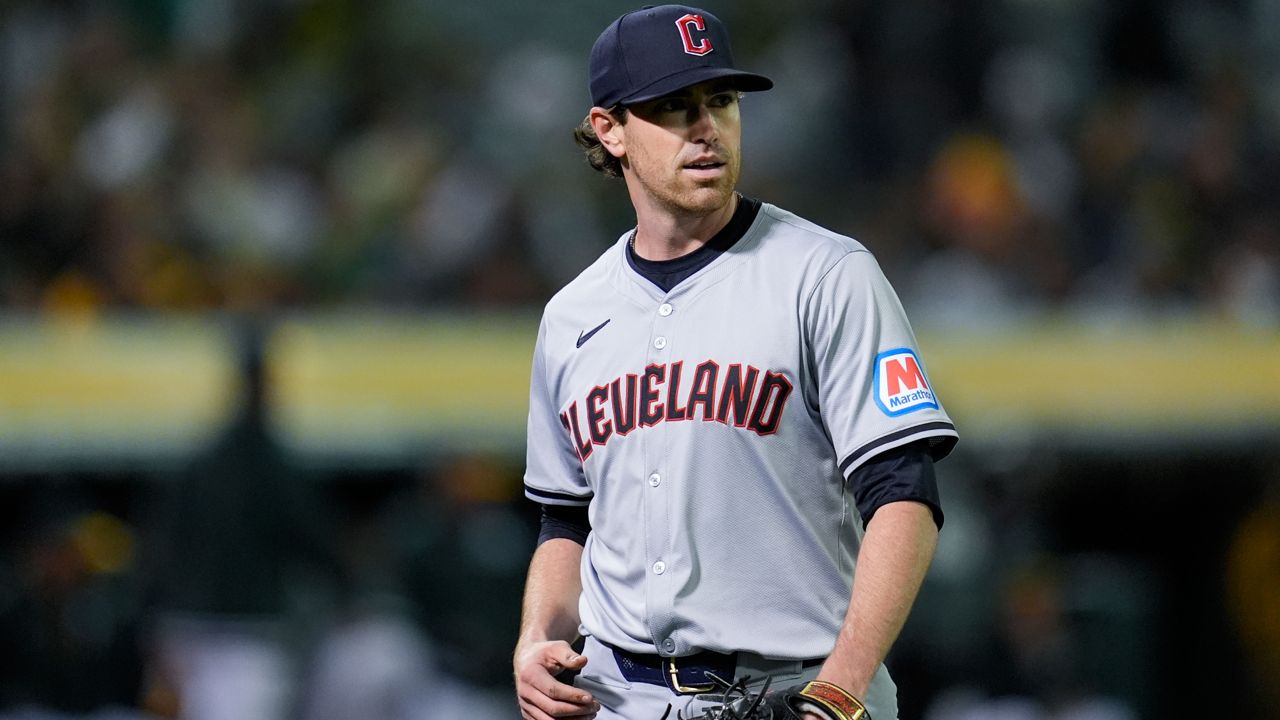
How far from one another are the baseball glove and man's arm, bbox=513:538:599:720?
6.9 inches

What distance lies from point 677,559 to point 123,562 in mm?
4940

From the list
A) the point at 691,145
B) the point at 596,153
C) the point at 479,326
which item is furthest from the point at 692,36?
the point at 479,326

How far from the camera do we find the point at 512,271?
24.5 ft

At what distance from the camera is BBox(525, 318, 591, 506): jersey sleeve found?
282cm

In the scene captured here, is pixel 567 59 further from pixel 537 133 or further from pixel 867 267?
pixel 867 267

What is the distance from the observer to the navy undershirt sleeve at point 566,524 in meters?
2.91

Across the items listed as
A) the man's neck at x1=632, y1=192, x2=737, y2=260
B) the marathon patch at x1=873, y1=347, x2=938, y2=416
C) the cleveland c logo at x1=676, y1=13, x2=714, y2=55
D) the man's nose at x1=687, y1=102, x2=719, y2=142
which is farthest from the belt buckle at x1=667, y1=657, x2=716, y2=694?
the cleveland c logo at x1=676, y1=13, x2=714, y2=55

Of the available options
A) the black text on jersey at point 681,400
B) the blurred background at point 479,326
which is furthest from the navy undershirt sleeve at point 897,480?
the blurred background at point 479,326

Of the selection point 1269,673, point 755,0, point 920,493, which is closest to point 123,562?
point 755,0

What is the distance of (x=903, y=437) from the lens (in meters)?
2.35

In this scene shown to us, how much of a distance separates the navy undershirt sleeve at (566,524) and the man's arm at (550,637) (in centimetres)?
1

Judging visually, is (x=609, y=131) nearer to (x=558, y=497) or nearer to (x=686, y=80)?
(x=686, y=80)

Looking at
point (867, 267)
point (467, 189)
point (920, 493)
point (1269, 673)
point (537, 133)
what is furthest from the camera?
point (537, 133)

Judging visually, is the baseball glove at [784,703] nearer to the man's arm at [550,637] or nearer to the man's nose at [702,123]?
the man's arm at [550,637]
